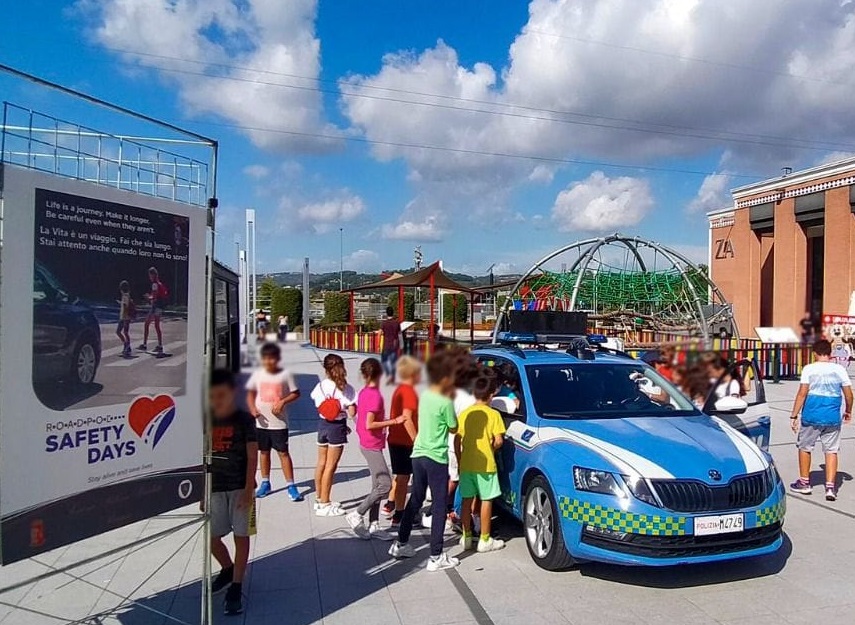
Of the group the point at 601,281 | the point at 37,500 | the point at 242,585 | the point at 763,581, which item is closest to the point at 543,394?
the point at 601,281

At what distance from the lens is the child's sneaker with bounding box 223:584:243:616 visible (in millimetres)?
4555

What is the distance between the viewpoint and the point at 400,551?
5504 millimetres

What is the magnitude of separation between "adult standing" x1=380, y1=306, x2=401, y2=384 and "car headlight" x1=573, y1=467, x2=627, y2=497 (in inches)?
103

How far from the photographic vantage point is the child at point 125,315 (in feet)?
11.1

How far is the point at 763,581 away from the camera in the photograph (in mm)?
4949

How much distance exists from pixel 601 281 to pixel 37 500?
2.97 metres

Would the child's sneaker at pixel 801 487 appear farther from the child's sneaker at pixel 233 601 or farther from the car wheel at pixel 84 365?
the car wheel at pixel 84 365

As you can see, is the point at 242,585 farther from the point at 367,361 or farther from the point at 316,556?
the point at 367,361

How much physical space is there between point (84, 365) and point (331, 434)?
9.96ft

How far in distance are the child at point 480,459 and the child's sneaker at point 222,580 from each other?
5.83ft

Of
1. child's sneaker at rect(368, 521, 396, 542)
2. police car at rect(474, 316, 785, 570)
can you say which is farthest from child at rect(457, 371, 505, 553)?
child's sneaker at rect(368, 521, 396, 542)

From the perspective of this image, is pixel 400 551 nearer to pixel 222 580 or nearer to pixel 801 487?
pixel 222 580

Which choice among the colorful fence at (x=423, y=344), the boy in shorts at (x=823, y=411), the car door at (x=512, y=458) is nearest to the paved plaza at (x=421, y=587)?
the car door at (x=512, y=458)

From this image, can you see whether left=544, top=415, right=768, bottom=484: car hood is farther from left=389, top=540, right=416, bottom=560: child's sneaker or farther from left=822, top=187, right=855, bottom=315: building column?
left=389, top=540, right=416, bottom=560: child's sneaker
